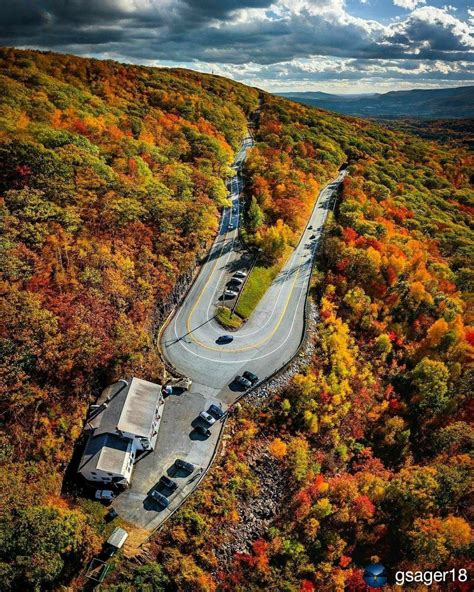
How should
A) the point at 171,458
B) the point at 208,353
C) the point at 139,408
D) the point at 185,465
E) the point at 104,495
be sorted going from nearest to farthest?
the point at 104,495
the point at 185,465
the point at 171,458
the point at 139,408
the point at 208,353

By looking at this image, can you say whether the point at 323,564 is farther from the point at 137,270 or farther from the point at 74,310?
the point at 137,270

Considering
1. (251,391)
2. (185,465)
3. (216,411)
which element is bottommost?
(185,465)

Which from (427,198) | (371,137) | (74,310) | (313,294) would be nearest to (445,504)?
(313,294)

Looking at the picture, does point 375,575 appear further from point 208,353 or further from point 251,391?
point 208,353

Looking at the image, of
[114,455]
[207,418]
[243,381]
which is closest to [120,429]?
[114,455]

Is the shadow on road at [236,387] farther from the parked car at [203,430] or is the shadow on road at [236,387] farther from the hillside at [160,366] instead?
the parked car at [203,430]

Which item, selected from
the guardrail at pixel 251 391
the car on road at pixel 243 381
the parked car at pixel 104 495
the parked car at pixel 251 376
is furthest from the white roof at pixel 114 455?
the parked car at pixel 251 376
